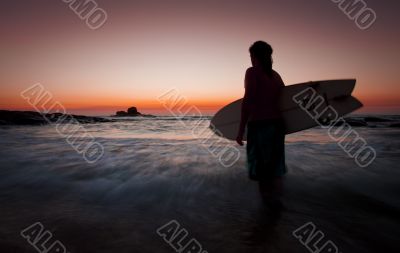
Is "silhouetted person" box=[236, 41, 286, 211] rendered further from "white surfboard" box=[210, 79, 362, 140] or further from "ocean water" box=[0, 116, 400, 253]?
"white surfboard" box=[210, 79, 362, 140]

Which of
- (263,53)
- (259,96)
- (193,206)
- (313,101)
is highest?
(263,53)

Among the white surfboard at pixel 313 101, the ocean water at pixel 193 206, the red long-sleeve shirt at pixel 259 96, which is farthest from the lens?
the white surfboard at pixel 313 101

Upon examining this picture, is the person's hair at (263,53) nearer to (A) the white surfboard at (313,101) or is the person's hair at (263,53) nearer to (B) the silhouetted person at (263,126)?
(B) the silhouetted person at (263,126)

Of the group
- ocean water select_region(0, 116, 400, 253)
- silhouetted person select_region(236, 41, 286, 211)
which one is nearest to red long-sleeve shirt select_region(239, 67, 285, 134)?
silhouetted person select_region(236, 41, 286, 211)

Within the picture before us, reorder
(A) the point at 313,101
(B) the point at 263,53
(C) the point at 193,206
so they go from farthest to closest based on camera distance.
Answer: (A) the point at 313,101 < (B) the point at 263,53 < (C) the point at 193,206

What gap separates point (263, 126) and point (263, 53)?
83 centimetres

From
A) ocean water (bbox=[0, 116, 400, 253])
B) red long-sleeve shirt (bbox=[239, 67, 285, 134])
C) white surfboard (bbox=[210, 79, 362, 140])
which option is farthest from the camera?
white surfboard (bbox=[210, 79, 362, 140])

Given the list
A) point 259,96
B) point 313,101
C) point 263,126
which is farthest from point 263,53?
point 313,101

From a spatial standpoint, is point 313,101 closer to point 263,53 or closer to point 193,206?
point 263,53

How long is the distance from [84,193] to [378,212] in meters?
3.28

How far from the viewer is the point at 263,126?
3232 mm

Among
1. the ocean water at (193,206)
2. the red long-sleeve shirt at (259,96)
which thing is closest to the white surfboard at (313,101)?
the ocean water at (193,206)

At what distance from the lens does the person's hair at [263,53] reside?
3225 millimetres

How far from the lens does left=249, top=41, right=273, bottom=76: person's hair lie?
127 inches
